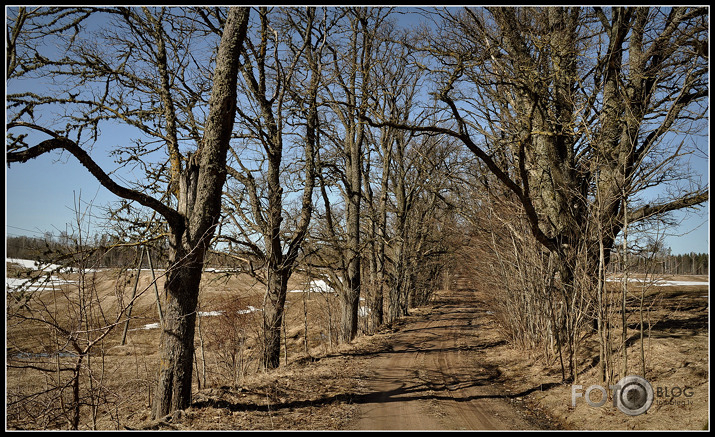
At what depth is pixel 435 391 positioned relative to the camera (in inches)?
311

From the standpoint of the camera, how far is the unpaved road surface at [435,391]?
243 inches

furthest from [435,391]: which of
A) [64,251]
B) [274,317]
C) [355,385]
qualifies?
[64,251]

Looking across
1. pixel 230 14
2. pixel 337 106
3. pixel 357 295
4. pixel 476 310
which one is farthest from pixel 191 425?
pixel 476 310

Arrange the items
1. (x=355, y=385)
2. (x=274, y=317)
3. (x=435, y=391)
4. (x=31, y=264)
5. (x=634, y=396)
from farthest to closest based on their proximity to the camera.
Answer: (x=274, y=317) → (x=355, y=385) → (x=435, y=391) → (x=634, y=396) → (x=31, y=264)

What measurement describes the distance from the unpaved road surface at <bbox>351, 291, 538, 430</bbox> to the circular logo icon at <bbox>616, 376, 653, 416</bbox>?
4.56 ft

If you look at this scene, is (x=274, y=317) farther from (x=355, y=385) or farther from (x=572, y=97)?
(x=572, y=97)

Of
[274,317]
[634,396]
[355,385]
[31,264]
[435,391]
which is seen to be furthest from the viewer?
[274,317]

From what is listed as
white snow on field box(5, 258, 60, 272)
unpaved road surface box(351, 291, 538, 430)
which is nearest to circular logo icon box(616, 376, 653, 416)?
unpaved road surface box(351, 291, 538, 430)

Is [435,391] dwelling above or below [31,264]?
below

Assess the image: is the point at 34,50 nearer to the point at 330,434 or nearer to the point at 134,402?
the point at 134,402
